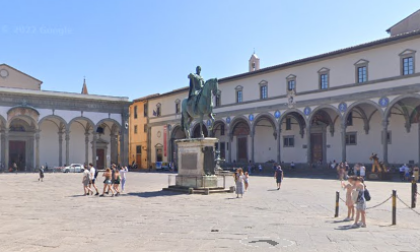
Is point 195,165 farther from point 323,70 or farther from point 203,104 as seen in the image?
point 323,70

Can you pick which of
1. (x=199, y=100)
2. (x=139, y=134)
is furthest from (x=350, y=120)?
(x=139, y=134)

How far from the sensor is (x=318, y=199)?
48.2 ft

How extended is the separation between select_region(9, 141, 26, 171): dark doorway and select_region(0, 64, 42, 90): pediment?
20.0ft

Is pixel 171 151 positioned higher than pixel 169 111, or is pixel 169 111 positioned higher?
pixel 169 111

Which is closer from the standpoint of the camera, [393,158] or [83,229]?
[83,229]

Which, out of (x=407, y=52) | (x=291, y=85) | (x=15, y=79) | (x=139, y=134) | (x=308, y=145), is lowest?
(x=308, y=145)

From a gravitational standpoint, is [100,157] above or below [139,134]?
below

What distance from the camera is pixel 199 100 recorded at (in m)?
16.8

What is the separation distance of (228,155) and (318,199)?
2835cm

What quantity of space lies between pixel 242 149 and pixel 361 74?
1546 centimetres

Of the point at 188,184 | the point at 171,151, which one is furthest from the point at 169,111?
the point at 188,184

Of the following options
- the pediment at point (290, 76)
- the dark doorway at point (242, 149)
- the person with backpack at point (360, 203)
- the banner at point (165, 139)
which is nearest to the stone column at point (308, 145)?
the pediment at point (290, 76)

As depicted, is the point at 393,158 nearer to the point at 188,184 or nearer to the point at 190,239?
the point at 188,184

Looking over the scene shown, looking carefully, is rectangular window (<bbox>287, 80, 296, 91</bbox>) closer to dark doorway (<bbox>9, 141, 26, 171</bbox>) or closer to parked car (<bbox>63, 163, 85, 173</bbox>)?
parked car (<bbox>63, 163, 85, 173</bbox>)
